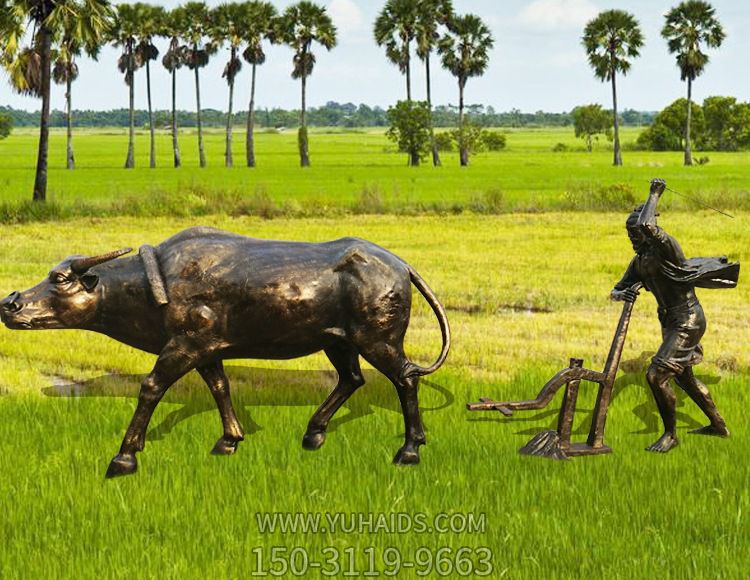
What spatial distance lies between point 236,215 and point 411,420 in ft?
71.9

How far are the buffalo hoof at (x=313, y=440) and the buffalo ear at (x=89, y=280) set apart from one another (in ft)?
6.21

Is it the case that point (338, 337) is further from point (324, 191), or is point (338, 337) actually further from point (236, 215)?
point (324, 191)

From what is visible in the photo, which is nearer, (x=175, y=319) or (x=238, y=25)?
(x=175, y=319)

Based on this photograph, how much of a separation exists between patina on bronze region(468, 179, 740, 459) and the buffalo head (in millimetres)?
2788

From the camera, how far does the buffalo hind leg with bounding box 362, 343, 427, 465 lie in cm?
661

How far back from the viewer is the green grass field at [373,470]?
17.0 feet

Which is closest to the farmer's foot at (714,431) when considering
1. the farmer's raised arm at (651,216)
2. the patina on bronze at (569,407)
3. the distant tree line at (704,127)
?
the patina on bronze at (569,407)

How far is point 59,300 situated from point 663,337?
4313 millimetres

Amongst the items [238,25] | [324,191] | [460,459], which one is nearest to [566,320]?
[460,459]

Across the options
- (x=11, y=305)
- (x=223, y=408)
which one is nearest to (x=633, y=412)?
(x=223, y=408)

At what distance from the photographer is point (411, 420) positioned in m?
6.82

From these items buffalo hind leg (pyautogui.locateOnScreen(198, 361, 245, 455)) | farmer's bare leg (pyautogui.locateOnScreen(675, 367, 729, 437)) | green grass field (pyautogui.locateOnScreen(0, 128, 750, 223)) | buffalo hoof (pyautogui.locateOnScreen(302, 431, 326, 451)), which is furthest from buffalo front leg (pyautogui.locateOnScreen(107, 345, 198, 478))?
green grass field (pyautogui.locateOnScreen(0, 128, 750, 223))

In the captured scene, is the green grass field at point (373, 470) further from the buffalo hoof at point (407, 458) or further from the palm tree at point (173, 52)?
the palm tree at point (173, 52)

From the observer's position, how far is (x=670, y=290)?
7.16 m
